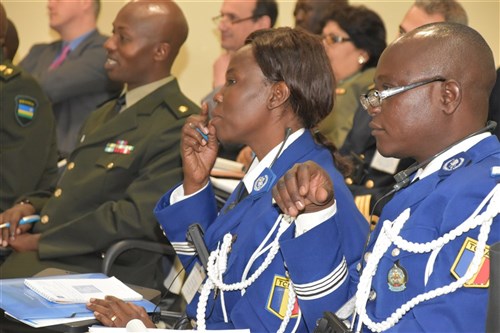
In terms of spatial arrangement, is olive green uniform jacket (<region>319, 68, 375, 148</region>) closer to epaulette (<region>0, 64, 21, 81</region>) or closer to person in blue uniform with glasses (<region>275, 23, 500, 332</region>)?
epaulette (<region>0, 64, 21, 81</region>)

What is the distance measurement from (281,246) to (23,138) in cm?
230

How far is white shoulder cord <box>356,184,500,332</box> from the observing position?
168cm

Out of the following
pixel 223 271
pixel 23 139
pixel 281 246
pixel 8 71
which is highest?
pixel 281 246

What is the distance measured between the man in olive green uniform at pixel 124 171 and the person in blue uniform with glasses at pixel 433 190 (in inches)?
51.8

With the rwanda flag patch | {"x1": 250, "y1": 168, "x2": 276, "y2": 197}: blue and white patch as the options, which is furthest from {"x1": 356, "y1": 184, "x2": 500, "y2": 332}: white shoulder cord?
the rwanda flag patch

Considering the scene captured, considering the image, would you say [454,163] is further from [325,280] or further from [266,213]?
[266,213]

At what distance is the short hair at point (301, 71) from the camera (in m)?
2.52

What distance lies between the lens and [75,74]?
16.0 feet

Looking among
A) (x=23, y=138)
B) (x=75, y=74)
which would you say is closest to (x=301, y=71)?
(x=23, y=138)

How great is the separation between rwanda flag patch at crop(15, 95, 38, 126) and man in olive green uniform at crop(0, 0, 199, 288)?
0.43 meters

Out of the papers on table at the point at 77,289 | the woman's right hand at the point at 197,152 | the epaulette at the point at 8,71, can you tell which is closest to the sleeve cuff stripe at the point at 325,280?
the papers on table at the point at 77,289

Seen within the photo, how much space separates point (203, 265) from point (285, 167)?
1.19 ft

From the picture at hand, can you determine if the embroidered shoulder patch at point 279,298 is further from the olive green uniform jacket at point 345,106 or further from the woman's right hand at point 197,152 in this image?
the olive green uniform jacket at point 345,106

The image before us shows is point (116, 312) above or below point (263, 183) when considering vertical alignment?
below
